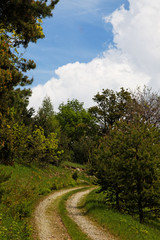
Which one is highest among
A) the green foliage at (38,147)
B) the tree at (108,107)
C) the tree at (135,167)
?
the tree at (108,107)

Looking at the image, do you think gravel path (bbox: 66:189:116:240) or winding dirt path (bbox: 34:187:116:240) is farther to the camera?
gravel path (bbox: 66:189:116:240)

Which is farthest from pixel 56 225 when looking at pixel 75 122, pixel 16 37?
pixel 75 122

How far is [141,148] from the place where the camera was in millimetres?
14172

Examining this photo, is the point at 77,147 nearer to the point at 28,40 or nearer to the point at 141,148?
the point at 141,148

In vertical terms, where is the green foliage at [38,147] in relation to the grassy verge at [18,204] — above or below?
above

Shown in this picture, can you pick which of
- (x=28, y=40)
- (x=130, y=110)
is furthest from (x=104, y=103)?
(x=28, y=40)

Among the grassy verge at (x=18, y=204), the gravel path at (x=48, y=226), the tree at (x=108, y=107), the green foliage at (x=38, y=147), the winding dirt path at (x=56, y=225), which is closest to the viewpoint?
the grassy verge at (x=18, y=204)

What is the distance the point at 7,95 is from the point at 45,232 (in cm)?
739

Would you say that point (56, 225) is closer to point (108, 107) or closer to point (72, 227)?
point (72, 227)

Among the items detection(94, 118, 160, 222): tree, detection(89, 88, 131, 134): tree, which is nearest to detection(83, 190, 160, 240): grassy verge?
detection(94, 118, 160, 222): tree

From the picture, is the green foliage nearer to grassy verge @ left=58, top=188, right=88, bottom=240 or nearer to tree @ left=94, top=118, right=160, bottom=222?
grassy verge @ left=58, top=188, right=88, bottom=240

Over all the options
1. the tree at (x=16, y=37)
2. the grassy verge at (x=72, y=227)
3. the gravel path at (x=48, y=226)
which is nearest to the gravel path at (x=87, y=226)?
the grassy verge at (x=72, y=227)

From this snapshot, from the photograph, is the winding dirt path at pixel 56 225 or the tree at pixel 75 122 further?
the tree at pixel 75 122

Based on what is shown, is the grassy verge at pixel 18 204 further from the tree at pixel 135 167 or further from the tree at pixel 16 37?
the tree at pixel 135 167
